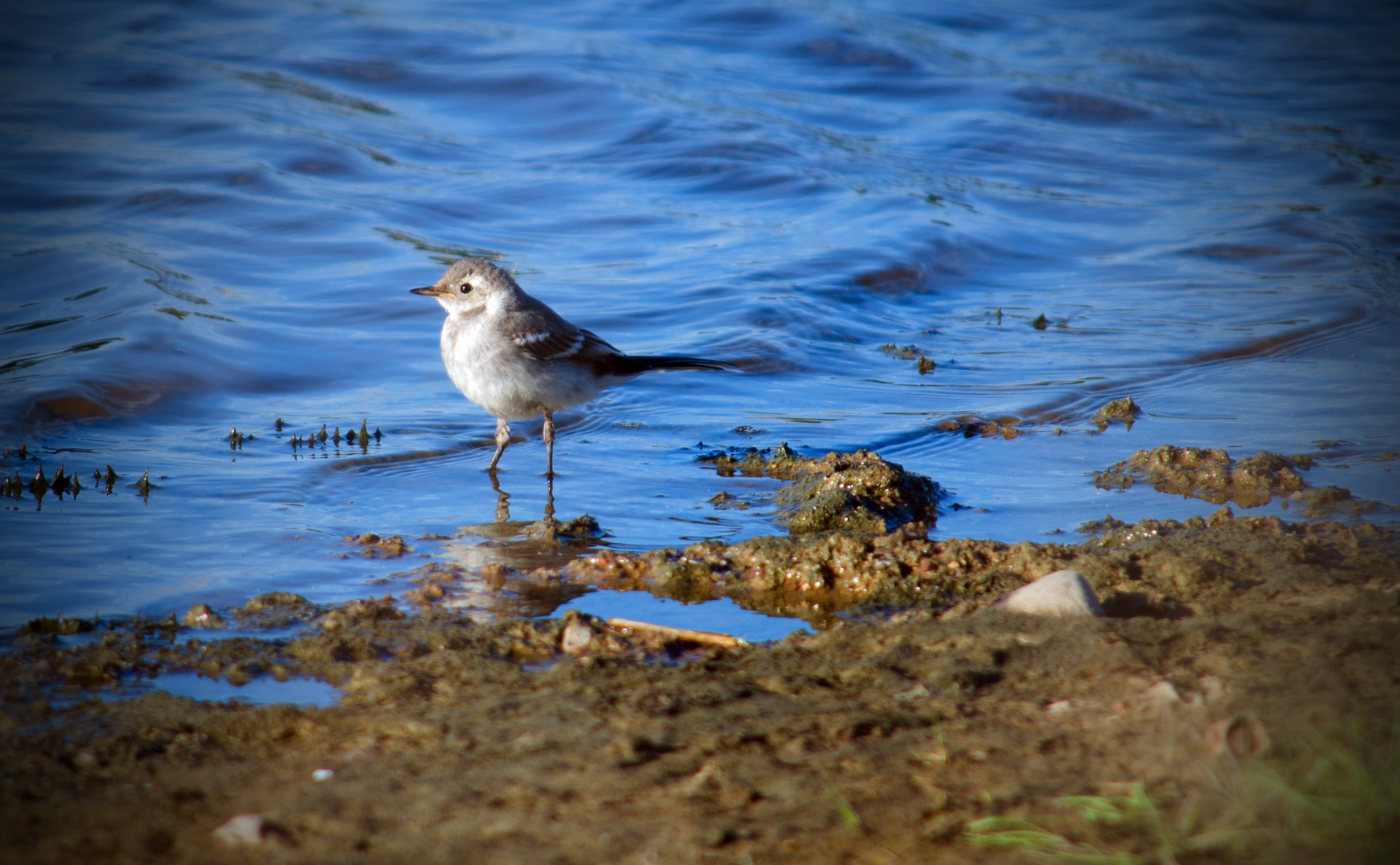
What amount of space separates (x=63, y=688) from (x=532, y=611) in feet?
4.95

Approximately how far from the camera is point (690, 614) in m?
3.94

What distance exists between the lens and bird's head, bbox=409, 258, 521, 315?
251 inches

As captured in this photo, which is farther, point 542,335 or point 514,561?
point 542,335

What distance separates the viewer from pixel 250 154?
11609 mm

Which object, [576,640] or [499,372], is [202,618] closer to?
[576,640]

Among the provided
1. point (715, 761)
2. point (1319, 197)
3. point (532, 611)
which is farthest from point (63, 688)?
point (1319, 197)

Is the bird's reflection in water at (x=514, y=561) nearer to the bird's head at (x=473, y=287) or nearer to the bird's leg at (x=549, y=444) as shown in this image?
the bird's leg at (x=549, y=444)

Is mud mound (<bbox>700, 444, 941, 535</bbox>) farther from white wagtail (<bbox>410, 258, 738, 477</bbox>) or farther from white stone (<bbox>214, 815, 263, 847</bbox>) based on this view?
white stone (<bbox>214, 815, 263, 847</bbox>)

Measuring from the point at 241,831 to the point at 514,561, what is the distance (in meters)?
2.21

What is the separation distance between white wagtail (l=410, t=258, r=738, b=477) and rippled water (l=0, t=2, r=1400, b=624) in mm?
391

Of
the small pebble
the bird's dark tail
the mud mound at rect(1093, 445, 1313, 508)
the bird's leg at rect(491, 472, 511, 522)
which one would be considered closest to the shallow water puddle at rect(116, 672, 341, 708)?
the small pebble

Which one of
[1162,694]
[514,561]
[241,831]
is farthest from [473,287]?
[1162,694]

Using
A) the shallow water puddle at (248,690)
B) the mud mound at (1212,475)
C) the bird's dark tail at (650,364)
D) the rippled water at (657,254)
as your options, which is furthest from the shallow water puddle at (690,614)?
the bird's dark tail at (650,364)

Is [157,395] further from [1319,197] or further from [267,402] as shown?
[1319,197]
